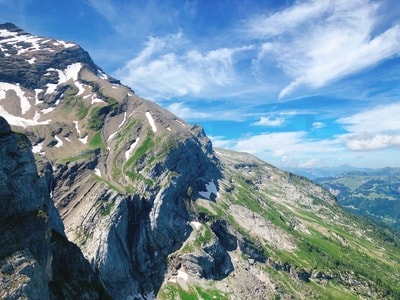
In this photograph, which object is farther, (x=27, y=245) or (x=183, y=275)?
(x=183, y=275)

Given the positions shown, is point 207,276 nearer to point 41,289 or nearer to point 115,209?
point 115,209

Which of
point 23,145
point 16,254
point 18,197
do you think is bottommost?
point 16,254

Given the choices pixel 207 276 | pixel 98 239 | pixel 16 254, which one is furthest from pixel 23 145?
pixel 207 276

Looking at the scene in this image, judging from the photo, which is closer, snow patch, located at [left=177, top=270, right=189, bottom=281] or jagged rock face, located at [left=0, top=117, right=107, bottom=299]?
jagged rock face, located at [left=0, top=117, right=107, bottom=299]

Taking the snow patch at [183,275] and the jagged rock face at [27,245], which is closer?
the jagged rock face at [27,245]

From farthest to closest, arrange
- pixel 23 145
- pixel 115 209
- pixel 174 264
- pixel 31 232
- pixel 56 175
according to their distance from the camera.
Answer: pixel 56 175 → pixel 174 264 → pixel 115 209 → pixel 23 145 → pixel 31 232

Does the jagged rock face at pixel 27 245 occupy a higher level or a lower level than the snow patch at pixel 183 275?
higher

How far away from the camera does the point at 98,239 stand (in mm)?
153250

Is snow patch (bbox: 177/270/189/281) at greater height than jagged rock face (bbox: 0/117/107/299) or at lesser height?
lesser

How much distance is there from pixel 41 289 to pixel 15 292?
19.8 ft

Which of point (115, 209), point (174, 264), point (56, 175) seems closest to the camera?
point (115, 209)

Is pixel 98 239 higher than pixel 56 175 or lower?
lower

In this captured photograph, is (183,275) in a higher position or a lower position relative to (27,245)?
lower

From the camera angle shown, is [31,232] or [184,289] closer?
[31,232]
